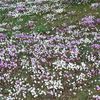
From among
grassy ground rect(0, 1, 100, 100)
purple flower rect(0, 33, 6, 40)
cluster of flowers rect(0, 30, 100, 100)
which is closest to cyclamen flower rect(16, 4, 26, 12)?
grassy ground rect(0, 1, 100, 100)

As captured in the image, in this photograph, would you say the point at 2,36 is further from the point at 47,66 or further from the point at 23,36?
the point at 47,66

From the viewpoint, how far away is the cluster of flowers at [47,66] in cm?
1872

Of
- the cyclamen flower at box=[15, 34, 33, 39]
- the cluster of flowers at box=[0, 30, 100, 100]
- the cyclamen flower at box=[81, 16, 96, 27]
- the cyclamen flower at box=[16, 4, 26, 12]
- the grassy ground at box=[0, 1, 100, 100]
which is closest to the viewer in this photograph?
the cluster of flowers at box=[0, 30, 100, 100]

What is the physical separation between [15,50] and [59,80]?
5.03 metres

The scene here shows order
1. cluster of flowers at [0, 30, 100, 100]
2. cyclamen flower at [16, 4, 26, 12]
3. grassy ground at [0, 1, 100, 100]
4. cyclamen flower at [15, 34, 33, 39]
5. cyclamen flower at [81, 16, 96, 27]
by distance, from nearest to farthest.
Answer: cluster of flowers at [0, 30, 100, 100]
cyclamen flower at [15, 34, 33, 39]
cyclamen flower at [81, 16, 96, 27]
grassy ground at [0, 1, 100, 100]
cyclamen flower at [16, 4, 26, 12]

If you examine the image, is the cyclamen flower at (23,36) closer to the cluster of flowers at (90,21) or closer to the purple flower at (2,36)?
the purple flower at (2,36)

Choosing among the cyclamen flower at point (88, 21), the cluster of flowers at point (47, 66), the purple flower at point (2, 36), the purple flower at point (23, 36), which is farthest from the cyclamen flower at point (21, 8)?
the cluster of flowers at point (47, 66)

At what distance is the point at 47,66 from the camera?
68.7 ft

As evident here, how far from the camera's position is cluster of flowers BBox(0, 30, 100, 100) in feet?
61.4

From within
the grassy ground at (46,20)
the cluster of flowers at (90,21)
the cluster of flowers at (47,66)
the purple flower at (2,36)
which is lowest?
the grassy ground at (46,20)

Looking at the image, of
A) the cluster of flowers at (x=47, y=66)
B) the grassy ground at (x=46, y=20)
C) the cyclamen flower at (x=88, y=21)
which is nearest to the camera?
the cluster of flowers at (x=47, y=66)

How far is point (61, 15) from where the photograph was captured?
3391 centimetres

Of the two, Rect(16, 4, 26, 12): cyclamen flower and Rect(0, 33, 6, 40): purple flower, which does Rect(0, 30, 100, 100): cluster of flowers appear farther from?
Rect(16, 4, 26, 12): cyclamen flower

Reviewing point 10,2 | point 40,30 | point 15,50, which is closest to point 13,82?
point 15,50
